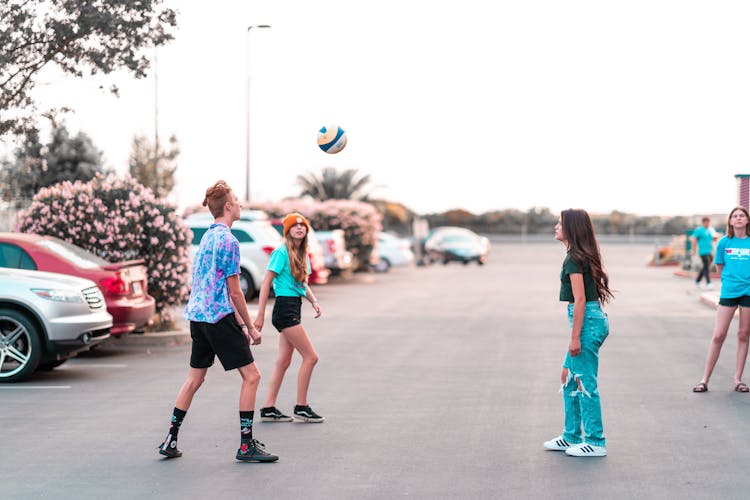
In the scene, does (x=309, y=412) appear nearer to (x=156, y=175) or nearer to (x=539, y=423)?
(x=539, y=423)

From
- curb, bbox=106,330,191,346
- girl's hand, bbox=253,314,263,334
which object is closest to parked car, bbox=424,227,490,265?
curb, bbox=106,330,191,346

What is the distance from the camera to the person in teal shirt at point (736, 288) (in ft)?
33.0

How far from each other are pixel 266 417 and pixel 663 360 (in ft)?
19.6

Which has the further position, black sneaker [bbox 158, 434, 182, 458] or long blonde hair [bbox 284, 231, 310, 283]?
long blonde hair [bbox 284, 231, 310, 283]

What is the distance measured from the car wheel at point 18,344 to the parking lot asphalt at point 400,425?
0.22m

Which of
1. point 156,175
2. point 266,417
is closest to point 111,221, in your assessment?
point 266,417

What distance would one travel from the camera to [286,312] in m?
8.48

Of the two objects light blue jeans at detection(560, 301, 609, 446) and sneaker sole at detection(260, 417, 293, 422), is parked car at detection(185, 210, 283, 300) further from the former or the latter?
light blue jeans at detection(560, 301, 609, 446)

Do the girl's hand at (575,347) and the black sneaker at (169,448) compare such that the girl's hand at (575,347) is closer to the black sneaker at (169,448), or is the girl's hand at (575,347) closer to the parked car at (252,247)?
the black sneaker at (169,448)

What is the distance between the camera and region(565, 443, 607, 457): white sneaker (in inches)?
283

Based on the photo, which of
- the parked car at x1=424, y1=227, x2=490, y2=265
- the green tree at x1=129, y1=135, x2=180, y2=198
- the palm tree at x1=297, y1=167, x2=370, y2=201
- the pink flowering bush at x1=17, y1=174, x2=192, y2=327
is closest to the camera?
the pink flowering bush at x1=17, y1=174, x2=192, y2=327

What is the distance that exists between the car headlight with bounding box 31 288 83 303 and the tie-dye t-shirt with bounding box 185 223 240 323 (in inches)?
170

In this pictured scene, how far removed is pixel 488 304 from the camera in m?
22.4

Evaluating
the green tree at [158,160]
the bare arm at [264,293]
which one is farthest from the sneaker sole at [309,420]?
the green tree at [158,160]
